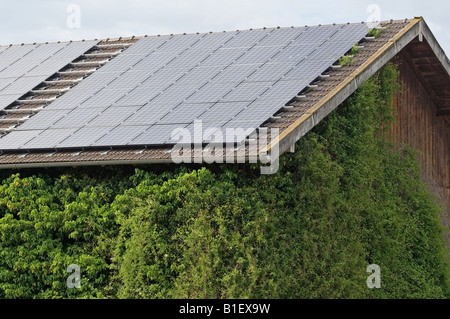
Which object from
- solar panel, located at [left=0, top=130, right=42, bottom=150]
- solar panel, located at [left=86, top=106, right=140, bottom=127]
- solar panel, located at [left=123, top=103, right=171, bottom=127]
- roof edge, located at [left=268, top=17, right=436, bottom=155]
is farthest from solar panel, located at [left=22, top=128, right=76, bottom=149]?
roof edge, located at [left=268, top=17, right=436, bottom=155]

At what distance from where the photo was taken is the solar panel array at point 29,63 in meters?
24.8

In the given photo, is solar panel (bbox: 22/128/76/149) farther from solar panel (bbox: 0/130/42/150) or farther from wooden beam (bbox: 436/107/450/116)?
wooden beam (bbox: 436/107/450/116)

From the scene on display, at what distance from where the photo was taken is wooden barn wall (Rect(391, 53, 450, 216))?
998 inches

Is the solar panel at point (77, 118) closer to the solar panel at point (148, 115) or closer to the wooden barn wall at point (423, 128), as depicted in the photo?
the solar panel at point (148, 115)

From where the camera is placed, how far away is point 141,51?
2491cm

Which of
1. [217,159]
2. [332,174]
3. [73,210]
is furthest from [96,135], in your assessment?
[332,174]

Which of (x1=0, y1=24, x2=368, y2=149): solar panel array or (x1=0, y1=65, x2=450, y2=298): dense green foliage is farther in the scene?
(x1=0, y1=24, x2=368, y2=149): solar panel array

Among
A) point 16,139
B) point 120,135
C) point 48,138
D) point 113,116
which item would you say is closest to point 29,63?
point 16,139

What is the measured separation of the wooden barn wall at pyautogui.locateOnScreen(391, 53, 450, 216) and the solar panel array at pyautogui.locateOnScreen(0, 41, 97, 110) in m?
8.26

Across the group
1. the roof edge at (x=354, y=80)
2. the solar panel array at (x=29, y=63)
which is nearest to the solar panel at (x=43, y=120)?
the solar panel array at (x=29, y=63)

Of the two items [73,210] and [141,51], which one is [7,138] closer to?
[73,210]

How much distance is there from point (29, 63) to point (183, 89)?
6465mm

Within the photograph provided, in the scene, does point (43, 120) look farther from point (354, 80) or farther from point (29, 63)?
point (354, 80)

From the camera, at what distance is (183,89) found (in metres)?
21.7
